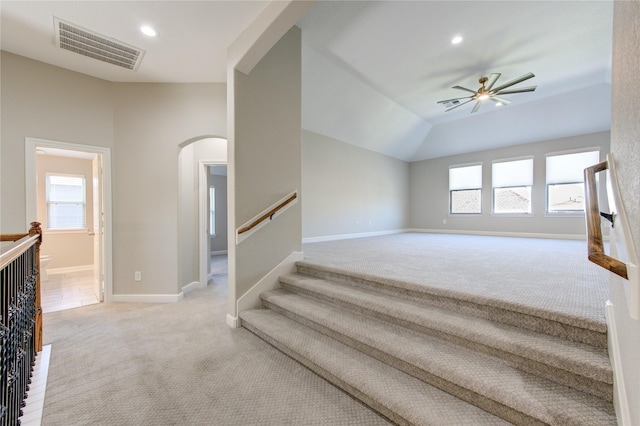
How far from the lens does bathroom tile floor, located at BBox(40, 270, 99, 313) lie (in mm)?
3516

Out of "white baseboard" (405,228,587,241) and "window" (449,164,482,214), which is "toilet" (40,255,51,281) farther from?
"window" (449,164,482,214)

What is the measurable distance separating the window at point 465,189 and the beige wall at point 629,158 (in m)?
6.71

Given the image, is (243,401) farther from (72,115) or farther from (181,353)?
(72,115)

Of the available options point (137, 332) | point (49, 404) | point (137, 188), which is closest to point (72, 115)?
point (137, 188)

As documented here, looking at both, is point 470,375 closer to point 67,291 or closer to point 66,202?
point 67,291

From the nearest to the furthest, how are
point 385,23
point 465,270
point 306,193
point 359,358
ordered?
point 359,358
point 465,270
point 385,23
point 306,193

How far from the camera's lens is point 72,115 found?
3.27 metres

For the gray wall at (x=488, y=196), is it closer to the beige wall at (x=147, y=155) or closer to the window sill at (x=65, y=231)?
the beige wall at (x=147, y=155)

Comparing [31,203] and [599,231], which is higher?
[31,203]

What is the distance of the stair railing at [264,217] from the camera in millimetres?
2746

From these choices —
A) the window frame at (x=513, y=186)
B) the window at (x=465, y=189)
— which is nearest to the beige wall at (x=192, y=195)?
the window at (x=465, y=189)

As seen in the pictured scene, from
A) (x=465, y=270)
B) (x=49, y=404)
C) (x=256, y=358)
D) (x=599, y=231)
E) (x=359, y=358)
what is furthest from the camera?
(x=465, y=270)

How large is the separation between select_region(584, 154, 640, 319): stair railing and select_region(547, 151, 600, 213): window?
6.02 m

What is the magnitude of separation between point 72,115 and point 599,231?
511 cm
